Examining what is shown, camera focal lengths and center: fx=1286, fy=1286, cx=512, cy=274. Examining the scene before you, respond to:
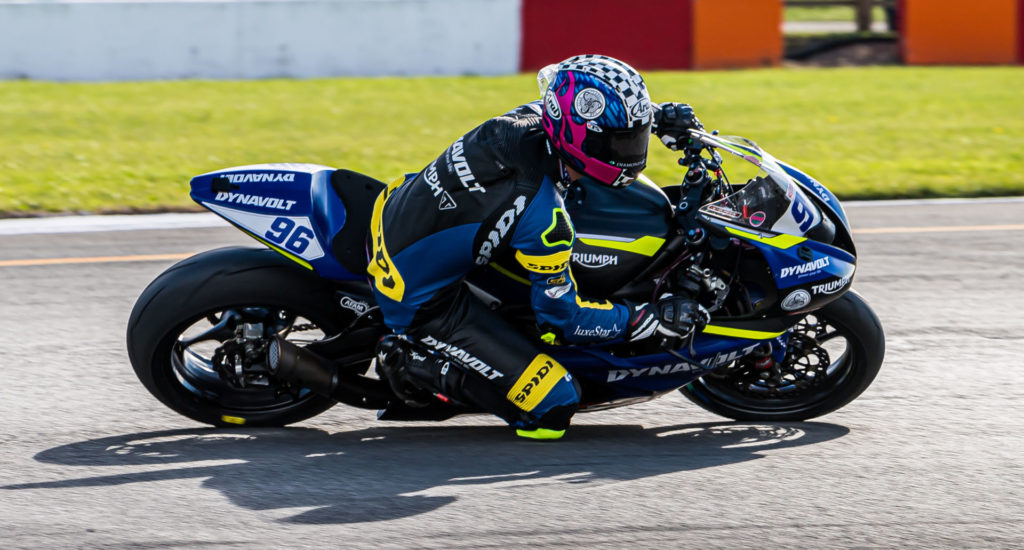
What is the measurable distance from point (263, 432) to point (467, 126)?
8.09 metres

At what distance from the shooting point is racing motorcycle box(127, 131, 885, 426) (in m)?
4.74

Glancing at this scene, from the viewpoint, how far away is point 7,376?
5.75 metres

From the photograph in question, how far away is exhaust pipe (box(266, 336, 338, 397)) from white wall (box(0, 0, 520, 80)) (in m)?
11.2

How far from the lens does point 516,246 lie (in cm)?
447

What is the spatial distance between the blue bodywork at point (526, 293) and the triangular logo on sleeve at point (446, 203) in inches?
16.6

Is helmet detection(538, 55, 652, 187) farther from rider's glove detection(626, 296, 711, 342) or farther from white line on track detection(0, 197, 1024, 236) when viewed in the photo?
white line on track detection(0, 197, 1024, 236)

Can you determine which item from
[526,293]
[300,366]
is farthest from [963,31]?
[300,366]

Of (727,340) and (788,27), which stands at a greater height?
(788,27)

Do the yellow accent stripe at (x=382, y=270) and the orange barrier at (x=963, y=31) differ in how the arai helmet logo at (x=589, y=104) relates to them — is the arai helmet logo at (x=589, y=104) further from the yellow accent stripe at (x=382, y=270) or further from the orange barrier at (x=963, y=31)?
the orange barrier at (x=963, y=31)

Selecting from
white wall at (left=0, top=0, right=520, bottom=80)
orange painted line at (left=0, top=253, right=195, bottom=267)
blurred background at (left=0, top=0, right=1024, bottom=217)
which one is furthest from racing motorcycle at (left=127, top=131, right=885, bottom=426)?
white wall at (left=0, top=0, right=520, bottom=80)

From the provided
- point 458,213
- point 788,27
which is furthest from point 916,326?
point 788,27

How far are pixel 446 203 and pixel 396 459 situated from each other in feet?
3.27

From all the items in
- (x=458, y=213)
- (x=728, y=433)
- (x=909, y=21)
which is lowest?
(x=728, y=433)

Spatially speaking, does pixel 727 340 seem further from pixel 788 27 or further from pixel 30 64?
pixel 788 27
